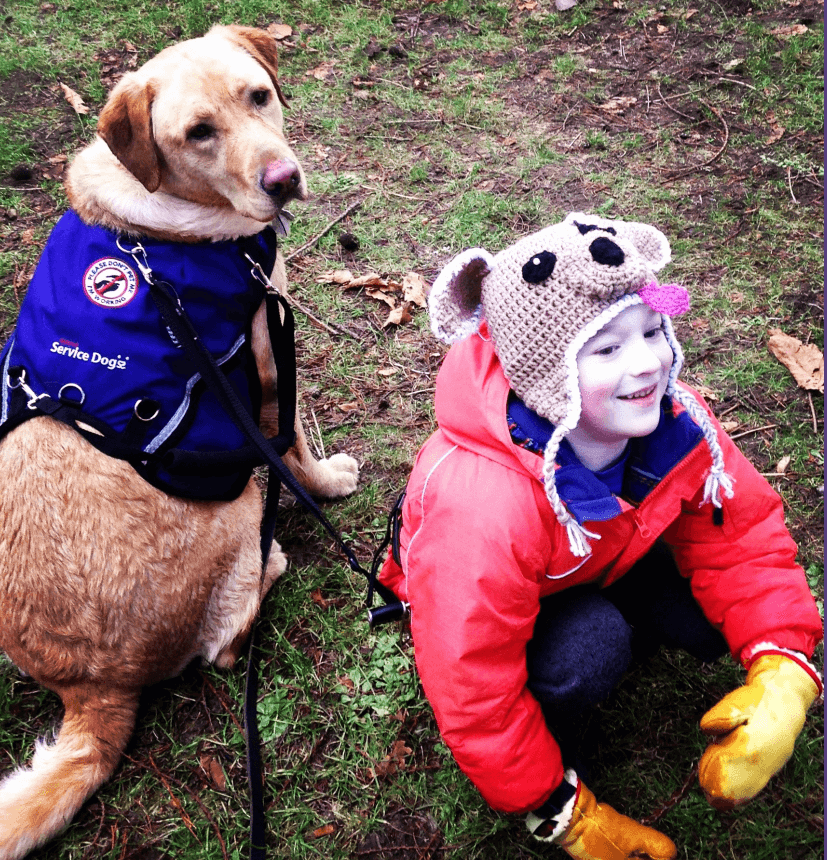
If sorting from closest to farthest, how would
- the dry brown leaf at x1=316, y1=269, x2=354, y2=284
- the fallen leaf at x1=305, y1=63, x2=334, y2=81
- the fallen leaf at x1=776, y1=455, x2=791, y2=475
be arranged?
1. the fallen leaf at x1=776, y1=455, x2=791, y2=475
2. the dry brown leaf at x1=316, y1=269, x2=354, y2=284
3. the fallen leaf at x1=305, y1=63, x2=334, y2=81

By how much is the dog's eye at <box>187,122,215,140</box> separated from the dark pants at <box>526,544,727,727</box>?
189 cm

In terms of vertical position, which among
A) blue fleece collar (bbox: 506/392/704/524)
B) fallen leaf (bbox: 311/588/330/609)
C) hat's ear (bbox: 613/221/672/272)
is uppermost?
hat's ear (bbox: 613/221/672/272)

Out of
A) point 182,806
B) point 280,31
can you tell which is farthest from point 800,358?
point 280,31

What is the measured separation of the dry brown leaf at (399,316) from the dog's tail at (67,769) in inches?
84.9

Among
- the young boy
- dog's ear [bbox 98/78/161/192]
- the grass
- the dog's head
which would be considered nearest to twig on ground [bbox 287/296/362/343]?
the grass

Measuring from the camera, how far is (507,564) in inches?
67.1

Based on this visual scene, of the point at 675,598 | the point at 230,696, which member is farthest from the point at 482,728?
the point at 230,696

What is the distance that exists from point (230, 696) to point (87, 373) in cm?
127

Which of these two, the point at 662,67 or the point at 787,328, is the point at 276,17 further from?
the point at 787,328

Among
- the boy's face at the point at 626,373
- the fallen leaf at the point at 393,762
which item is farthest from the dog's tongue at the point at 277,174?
the fallen leaf at the point at 393,762

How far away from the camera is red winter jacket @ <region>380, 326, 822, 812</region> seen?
1.72 m

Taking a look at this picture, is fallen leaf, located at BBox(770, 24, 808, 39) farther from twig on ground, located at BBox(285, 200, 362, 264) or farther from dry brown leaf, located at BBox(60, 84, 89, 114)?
dry brown leaf, located at BBox(60, 84, 89, 114)

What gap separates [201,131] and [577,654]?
205 centimetres

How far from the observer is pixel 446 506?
1782mm
